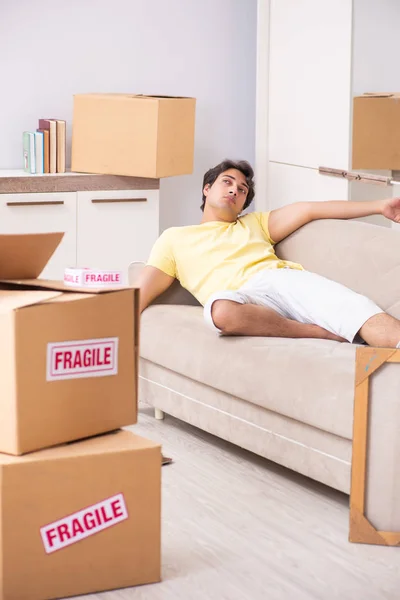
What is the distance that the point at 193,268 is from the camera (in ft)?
12.2

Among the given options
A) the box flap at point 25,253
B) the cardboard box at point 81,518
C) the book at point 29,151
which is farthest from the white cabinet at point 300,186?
the cardboard box at point 81,518

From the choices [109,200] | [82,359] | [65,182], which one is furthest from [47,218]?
[82,359]

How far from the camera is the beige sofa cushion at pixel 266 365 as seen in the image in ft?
9.22

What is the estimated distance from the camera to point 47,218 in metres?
4.91

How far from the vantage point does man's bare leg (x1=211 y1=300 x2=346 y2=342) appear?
326cm

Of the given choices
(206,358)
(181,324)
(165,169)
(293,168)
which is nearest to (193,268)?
(181,324)

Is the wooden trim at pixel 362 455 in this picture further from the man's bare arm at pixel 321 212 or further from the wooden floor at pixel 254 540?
the man's bare arm at pixel 321 212

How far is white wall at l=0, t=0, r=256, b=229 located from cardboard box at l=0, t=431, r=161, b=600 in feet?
10.6

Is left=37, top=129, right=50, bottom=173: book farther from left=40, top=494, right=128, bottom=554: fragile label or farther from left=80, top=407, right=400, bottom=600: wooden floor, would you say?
left=40, top=494, right=128, bottom=554: fragile label

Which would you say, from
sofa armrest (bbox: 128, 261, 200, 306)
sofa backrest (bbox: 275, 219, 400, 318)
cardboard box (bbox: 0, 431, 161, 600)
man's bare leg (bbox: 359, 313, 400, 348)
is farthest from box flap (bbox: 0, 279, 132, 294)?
sofa armrest (bbox: 128, 261, 200, 306)

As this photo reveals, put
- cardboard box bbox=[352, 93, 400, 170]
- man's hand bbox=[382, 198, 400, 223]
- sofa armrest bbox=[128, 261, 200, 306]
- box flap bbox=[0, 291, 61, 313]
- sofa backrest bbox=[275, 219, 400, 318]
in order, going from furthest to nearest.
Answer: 1. cardboard box bbox=[352, 93, 400, 170]
2. sofa armrest bbox=[128, 261, 200, 306]
3. man's hand bbox=[382, 198, 400, 223]
4. sofa backrest bbox=[275, 219, 400, 318]
5. box flap bbox=[0, 291, 61, 313]

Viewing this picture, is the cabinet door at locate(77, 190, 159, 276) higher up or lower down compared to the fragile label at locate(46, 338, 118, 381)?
higher up

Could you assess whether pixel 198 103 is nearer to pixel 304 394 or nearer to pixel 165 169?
pixel 165 169

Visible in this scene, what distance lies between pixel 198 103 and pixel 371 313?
9.10ft
